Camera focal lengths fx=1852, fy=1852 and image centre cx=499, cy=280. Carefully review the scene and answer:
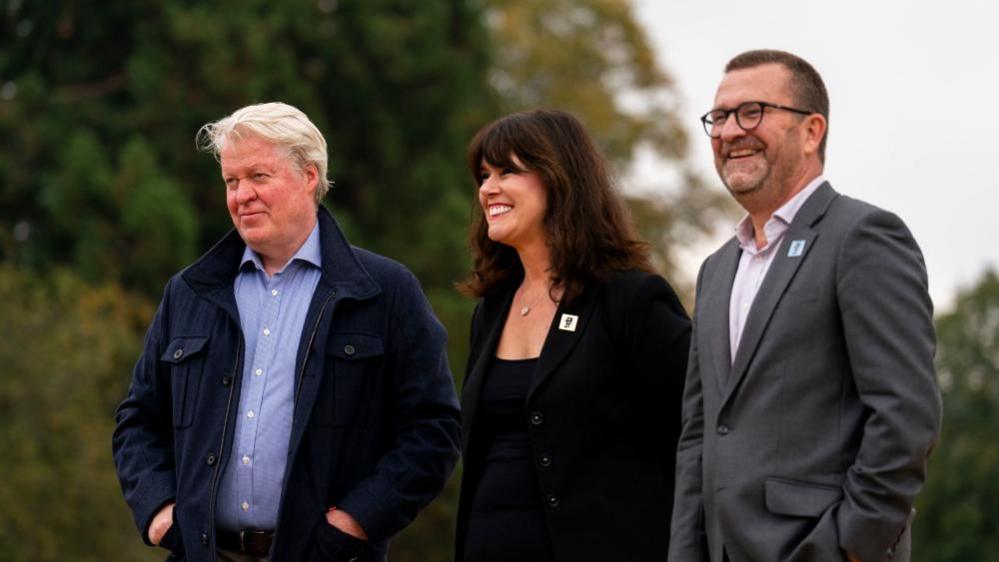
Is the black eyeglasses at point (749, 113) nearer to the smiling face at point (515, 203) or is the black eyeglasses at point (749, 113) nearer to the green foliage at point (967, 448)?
the smiling face at point (515, 203)

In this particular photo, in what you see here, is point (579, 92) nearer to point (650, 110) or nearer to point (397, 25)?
point (650, 110)

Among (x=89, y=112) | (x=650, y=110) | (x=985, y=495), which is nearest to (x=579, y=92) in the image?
(x=650, y=110)

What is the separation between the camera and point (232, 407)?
601cm

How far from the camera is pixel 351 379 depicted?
6.08 metres

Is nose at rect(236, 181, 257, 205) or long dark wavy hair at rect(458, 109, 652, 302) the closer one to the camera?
nose at rect(236, 181, 257, 205)

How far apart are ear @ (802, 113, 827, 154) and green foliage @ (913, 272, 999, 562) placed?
132 ft

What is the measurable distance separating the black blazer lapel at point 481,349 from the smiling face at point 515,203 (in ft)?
0.88

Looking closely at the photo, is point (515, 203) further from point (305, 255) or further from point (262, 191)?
point (262, 191)

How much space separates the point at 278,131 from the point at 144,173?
19881 millimetres

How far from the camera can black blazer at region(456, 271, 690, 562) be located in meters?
5.96

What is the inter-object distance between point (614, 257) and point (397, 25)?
22633 millimetres

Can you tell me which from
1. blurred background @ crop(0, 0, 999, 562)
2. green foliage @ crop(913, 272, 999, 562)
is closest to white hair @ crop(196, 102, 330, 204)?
blurred background @ crop(0, 0, 999, 562)

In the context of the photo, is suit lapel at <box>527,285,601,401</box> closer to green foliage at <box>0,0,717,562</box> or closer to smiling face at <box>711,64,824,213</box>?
smiling face at <box>711,64,824,213</box>

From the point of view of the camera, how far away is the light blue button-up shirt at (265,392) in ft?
19.5
